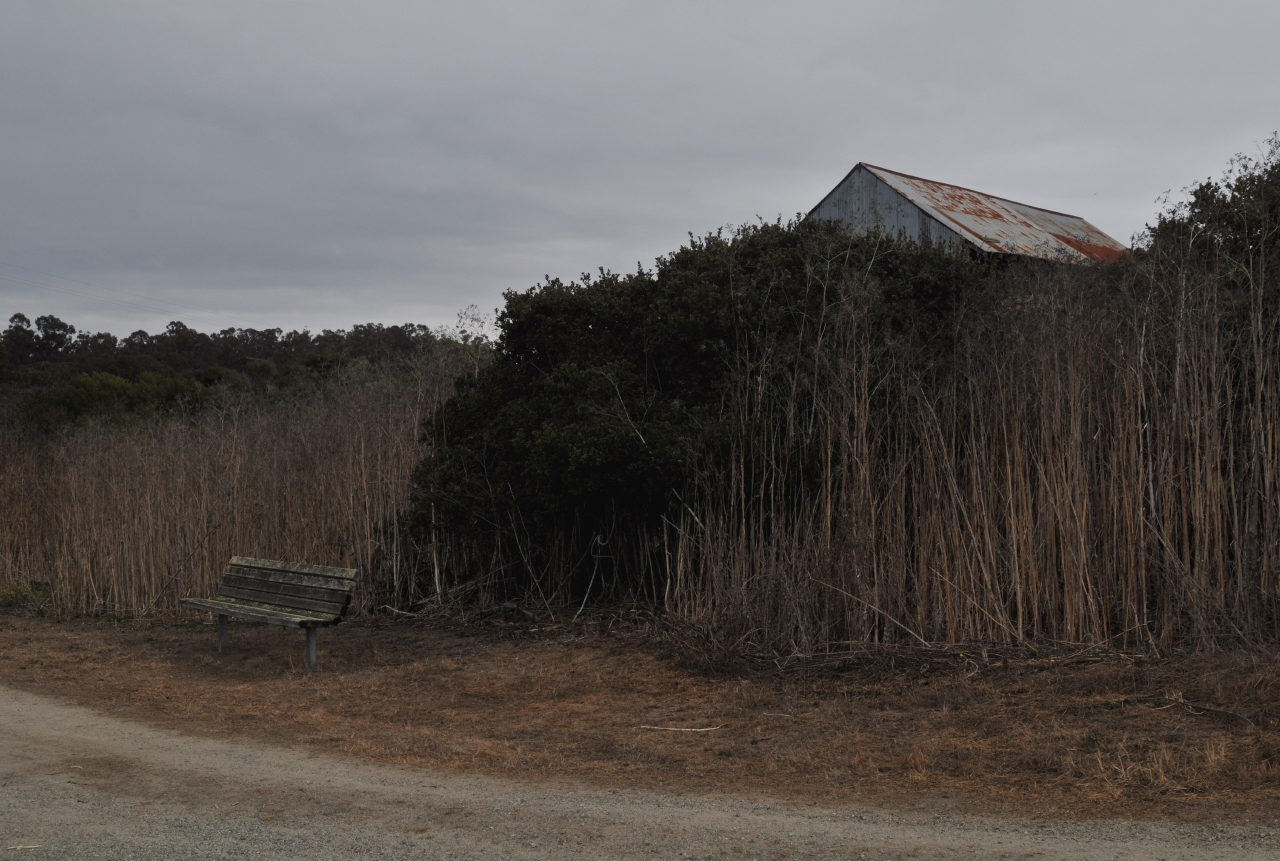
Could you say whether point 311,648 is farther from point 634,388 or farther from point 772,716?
point 772,716

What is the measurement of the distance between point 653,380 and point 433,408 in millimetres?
2806

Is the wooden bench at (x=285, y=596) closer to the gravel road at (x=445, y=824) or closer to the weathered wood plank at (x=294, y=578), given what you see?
the weathered wood plank at (x=294, y=578)

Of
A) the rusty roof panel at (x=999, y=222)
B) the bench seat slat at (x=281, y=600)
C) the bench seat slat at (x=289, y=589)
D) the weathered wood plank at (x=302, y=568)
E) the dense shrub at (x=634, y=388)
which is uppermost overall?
the rusty roof panel at (x=999, y=222)

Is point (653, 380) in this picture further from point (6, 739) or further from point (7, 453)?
point (7, 453)

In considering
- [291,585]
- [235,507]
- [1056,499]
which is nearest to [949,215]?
[1056,499]

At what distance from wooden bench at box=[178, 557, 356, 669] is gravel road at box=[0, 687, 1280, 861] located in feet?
8.40

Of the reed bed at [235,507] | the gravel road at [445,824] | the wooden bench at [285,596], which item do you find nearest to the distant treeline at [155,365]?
the reed bed at [235,507]

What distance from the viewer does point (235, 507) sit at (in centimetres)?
1054

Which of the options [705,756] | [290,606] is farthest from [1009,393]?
[290,606]

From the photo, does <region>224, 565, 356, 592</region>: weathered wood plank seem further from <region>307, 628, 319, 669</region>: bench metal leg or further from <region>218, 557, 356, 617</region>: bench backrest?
<region>307, 628, 319, 669</region>: bench metal leg

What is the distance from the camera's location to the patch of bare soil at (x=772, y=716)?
4.17m

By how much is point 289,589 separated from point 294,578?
9 cm

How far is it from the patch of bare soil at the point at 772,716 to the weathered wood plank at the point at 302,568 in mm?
653

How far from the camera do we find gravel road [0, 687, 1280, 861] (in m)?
3.45
